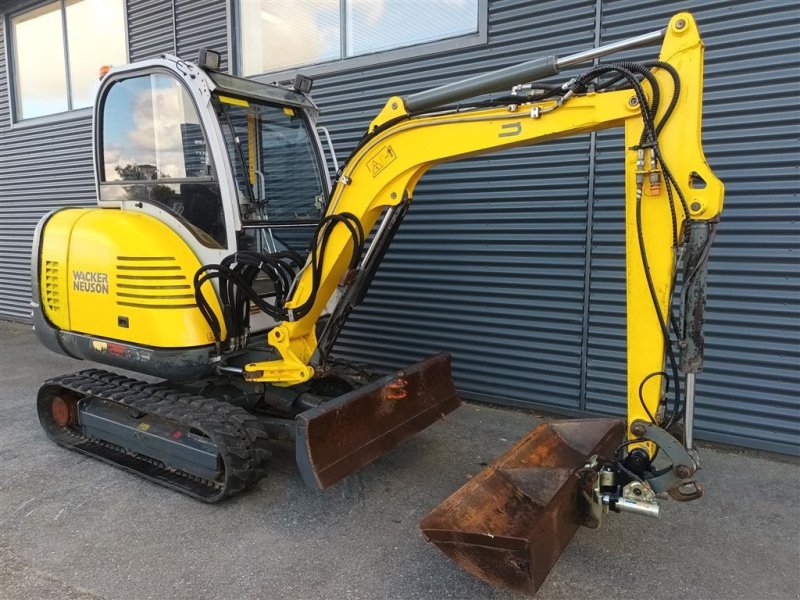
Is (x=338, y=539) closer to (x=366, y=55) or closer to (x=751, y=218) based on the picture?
(x=751, y=218)

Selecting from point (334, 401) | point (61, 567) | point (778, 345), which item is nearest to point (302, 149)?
point (334, 401)

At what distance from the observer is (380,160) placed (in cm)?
330

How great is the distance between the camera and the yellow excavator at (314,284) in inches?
94.3

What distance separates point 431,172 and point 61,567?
14.2 feet

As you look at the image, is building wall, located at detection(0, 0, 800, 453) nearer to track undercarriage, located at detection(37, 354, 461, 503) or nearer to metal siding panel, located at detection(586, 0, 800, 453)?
metal siding panel, located at detection(586, 0, 800, 453)

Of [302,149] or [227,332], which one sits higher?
[302,149]

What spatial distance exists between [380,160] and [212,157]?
1.18 metres

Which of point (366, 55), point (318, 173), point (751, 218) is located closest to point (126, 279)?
point (318, 173)

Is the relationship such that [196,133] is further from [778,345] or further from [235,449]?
[778,345]

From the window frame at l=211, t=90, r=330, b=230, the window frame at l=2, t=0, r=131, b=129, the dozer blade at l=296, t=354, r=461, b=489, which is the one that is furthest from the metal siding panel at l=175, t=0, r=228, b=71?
the dozer blade at l=296, t=354, r=461, b=489

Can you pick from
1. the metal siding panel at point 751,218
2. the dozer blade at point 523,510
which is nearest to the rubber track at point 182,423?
the dozer blade at point 523,510

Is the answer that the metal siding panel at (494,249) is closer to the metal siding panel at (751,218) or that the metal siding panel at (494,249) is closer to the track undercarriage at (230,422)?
the metal siding panel at (751,218)

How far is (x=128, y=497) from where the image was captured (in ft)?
11.9

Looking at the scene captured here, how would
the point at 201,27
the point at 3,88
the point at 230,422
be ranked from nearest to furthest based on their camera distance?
the point at 230,422, the point at 201,27, the point at 3,88
